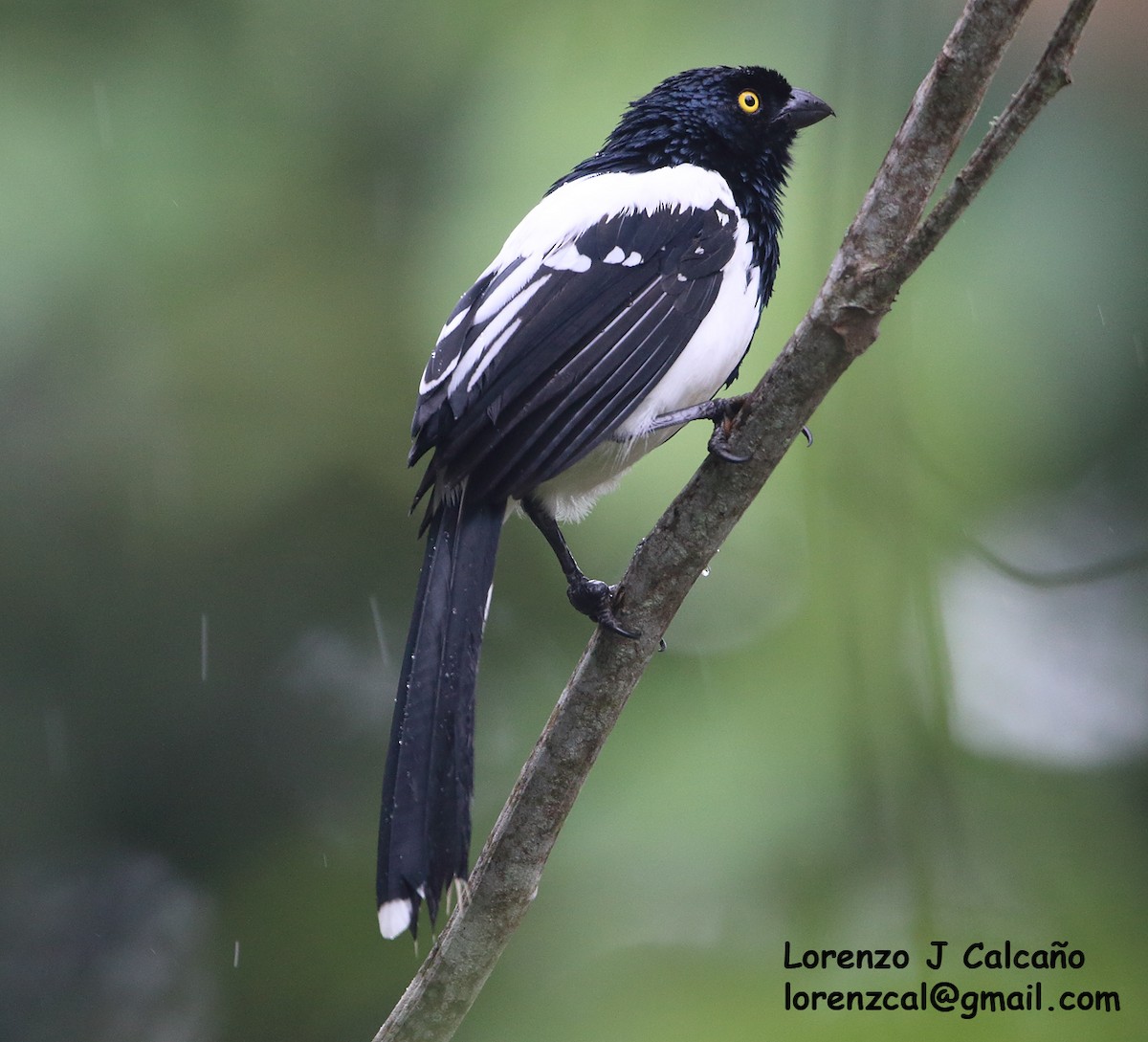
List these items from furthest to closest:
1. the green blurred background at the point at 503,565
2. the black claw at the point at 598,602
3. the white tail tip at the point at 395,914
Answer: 1. the green blurred background at the point at 503,565
2. the black claw at the point at 598,602
3. the white tail tip at the point at 395,914

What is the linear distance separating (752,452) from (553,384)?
1.24ft

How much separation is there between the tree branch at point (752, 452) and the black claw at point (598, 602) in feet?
0.06

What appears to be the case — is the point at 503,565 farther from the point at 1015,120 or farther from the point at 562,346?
the point at 1015,120

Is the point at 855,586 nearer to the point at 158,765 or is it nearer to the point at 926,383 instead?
the point at 926,383

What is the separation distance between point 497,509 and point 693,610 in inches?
44.1

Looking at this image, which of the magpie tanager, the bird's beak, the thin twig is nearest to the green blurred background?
the bird's beak

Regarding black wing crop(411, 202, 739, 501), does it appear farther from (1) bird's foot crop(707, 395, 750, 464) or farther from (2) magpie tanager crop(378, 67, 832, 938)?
(1) bird's foot crop(707, 395, 750, 464)

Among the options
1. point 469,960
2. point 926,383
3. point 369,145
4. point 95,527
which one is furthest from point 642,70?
point 469,960

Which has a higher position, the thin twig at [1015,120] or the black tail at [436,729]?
the thin twig at [1015,120]

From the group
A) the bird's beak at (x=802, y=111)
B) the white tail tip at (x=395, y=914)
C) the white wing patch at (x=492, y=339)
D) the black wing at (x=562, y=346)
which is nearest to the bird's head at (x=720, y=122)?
the bird's beak at (x=802, y=111)

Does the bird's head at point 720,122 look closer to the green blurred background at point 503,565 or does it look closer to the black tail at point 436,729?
the green blurred background at point 503,565

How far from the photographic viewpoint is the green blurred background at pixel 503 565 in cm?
266

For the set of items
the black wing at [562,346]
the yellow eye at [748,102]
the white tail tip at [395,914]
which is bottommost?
the white tail tip at [395,914]

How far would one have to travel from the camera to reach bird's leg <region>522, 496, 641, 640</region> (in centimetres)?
187
